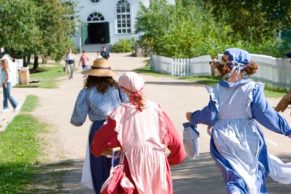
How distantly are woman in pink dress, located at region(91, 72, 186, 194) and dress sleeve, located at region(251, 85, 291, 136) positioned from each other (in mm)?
911

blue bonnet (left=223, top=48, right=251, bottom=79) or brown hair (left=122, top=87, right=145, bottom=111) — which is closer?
brown hair (left=122, top=87, right=145, bottom=111)

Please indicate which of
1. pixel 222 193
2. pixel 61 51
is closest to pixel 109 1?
pixel 61 51

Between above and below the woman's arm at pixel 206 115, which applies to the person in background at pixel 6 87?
below

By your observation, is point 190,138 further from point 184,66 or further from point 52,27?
point 52,27

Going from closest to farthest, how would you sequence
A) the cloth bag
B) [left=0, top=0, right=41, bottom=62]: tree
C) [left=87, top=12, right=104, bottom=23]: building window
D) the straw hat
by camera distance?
the cloth bag, the straw hat, [left=0, top=0, right=41, bottom=62]: tree, [left=87, top=12, right=104, bottom=23]: building window

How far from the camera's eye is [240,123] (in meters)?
6.76

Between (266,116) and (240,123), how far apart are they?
27cm

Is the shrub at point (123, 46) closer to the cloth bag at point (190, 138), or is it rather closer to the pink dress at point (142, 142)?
the cloth bag at point (190, 138)

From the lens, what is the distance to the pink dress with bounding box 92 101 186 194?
5984mm

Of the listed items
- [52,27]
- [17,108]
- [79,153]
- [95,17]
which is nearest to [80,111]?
[79,153]

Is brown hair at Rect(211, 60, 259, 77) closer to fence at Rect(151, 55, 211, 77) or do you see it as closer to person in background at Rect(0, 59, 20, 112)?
person in background at Rect(0, 59, 20, 112)

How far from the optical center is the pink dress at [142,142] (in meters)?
5.98

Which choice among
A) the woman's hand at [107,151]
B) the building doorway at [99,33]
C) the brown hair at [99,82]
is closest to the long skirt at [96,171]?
the brown hair at [99,82]

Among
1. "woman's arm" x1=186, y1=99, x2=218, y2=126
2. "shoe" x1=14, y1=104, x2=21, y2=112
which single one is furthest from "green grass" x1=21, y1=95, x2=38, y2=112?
"woman's arm" x1=186, y1=99, x2=218, y2=126
